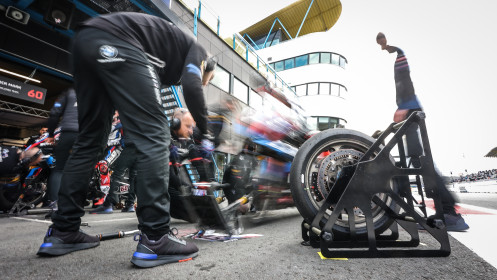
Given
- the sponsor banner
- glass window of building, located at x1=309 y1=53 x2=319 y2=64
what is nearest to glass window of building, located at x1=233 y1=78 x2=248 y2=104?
the sponsor banner

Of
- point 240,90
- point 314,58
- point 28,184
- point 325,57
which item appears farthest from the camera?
point 314,58

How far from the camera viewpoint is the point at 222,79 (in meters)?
13.0

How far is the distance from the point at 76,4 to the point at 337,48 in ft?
76.3

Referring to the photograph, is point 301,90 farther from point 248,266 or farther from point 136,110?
point 248,266

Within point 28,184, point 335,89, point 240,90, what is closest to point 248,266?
point 28,184

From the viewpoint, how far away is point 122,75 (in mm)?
1340

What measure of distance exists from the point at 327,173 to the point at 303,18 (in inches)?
1209

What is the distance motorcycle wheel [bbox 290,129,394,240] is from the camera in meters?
1.50

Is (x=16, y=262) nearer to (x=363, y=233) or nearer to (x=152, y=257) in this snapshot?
(x=152, y=257)

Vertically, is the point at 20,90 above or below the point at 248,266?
above

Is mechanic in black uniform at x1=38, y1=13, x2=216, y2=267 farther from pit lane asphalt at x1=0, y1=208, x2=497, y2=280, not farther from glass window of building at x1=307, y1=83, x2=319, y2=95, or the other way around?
glass window of building at x1=307, y1=83, x2=319, y2=95

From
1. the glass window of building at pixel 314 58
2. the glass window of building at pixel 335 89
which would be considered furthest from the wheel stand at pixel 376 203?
the glass window of building at pixel 314 58

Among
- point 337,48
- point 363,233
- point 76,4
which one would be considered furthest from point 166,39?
point 337,48

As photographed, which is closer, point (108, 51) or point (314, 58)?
point (108, 51)
